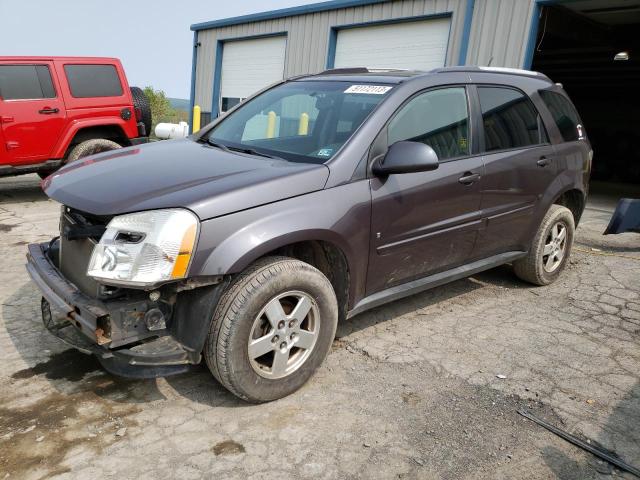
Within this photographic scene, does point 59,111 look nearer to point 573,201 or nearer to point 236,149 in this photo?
point 236,149

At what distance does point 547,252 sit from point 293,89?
8.81 ft

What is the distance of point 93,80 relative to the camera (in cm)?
783

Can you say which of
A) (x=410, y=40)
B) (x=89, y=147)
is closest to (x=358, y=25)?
(x=410, y=40)

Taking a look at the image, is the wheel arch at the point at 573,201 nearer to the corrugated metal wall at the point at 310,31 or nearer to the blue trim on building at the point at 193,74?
the corrugated metal wall at the point at 310,31

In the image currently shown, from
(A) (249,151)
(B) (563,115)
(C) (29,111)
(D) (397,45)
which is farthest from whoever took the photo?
(D) (397,45)

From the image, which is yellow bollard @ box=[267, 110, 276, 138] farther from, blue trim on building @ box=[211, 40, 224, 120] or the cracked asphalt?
blue trim on building @ box=[211, 40, 224, 120]

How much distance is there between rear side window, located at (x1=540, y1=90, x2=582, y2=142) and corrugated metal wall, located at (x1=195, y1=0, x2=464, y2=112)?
16.3 feet

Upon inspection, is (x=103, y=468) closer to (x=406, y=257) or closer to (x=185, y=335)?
(x=185, y=335)

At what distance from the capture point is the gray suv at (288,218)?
7.89 feet

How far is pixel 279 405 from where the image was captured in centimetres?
277

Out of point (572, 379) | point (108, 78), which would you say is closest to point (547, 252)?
point (572, 379)

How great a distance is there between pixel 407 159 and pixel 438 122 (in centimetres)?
72

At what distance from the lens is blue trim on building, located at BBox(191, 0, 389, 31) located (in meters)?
10.8

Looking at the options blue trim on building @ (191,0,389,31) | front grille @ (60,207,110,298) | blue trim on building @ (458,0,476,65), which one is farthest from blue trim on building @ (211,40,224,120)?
front grille @ (60,207,110,298)
